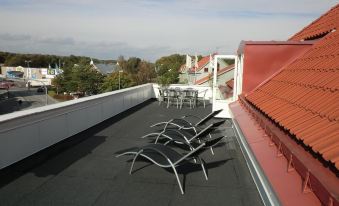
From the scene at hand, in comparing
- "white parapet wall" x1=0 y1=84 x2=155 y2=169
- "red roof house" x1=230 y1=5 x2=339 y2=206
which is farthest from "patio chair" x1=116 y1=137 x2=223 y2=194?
"white parapet wall" x1=0 y1=84 x2=155 y2=169

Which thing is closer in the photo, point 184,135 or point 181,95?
point 184,135

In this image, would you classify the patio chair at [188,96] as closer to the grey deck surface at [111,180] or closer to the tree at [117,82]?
the grey deck surface at [111,180]

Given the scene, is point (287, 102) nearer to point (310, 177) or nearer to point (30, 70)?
point (310, 177)

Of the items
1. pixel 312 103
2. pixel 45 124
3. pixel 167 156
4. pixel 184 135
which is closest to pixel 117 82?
pixel 45 124

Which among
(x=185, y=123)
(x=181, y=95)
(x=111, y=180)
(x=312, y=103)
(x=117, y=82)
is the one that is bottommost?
(x=117, y=82)

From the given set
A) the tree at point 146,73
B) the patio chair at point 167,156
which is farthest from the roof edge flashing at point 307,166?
the tree at point 146,73

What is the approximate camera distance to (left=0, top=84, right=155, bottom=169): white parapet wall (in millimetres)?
5480

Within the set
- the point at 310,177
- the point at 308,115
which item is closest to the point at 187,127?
the point at 308,115

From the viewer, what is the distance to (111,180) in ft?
17.2

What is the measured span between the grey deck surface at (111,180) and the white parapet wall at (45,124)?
0.19 metres

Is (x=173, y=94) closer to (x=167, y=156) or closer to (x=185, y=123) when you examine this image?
(x=185, y=123)

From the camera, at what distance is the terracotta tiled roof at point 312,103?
253 centimetres

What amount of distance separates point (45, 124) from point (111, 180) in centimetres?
217

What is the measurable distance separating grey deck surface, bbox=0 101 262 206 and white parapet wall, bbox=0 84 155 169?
0.19 m
